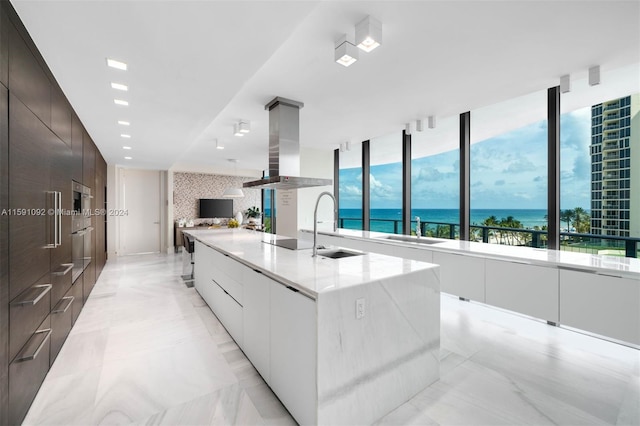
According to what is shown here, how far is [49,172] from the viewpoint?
209 cm

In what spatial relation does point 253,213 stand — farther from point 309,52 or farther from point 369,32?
point 369,32

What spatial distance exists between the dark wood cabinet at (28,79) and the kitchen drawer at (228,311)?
1.96 meters

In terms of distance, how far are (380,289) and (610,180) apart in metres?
2.96

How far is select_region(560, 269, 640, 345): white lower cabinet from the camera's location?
187 cm

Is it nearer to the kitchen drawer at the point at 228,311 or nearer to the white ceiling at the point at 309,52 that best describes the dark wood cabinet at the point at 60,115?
the white ceiling at the point at 309,52

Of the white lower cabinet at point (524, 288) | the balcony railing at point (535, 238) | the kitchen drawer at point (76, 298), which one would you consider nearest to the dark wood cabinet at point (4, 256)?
the kitchen drawer at point (76, 298)

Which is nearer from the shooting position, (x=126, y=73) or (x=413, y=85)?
(x=126, y=73)

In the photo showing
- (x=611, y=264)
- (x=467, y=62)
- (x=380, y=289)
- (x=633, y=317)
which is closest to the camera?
(x=380, y=289)

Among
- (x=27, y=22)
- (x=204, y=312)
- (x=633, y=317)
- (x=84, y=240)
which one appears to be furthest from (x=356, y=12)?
(x=84, y=240)

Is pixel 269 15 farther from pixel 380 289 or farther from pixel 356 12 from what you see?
pixel 380 289

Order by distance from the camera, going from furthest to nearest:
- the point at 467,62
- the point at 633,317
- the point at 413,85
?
the point at 413,85, the point at 467,62, the point at 633,317

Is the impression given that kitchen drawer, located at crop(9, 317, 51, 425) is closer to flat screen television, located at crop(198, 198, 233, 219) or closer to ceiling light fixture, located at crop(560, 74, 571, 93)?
ceiling light fixture, located at crop(560, 74, 571, 93)

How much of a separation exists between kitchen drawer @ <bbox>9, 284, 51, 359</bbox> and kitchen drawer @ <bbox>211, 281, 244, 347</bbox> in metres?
1.29

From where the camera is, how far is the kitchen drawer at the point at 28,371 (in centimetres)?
151
